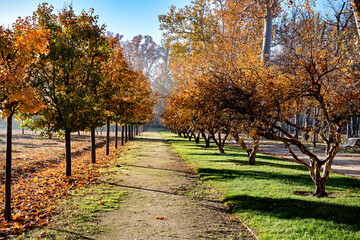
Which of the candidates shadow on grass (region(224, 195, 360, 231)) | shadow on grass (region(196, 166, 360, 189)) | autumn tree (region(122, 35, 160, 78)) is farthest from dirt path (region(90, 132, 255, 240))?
autumn tree (region(122, 35, 160, 78))

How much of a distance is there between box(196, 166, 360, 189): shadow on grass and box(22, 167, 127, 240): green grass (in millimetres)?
3909

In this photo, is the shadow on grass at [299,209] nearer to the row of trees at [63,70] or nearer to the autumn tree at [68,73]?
the row of trees at [63,70]

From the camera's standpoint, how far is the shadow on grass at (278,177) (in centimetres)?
938

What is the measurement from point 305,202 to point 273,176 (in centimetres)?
382

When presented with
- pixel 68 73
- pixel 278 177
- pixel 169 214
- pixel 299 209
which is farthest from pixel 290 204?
pixel 68 73

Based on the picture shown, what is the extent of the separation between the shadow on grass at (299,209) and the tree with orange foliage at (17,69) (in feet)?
15.9

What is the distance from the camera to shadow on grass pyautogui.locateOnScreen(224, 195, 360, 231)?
5.57m

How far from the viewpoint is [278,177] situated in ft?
34.2

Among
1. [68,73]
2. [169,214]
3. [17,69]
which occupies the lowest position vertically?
[169,214]

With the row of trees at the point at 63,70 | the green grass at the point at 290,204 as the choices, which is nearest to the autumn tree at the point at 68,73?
the row of trees at the point at 63,70

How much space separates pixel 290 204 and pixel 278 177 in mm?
3846

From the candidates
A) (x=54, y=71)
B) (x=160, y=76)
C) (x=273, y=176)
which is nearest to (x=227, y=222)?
(x=273, y=176)

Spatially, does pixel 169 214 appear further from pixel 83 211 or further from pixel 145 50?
pixel 145 50

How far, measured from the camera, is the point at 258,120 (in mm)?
6430
